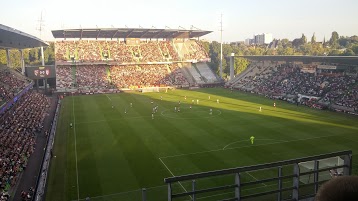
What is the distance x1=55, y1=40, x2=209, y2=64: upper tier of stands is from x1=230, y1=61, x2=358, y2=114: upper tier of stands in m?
19.4

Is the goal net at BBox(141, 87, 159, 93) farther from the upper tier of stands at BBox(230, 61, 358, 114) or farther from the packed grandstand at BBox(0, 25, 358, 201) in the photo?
the upper tier of stands at BBox(230, 61, 358, 114)

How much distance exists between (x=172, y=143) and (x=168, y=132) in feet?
14.0

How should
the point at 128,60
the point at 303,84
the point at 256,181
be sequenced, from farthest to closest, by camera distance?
the point at 128,60 → the point at 303,84 → the point at 256,181

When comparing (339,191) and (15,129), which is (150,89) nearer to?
(15,129)

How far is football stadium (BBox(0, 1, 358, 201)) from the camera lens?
16375 millimetres

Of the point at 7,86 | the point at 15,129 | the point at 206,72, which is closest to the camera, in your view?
the point at 15,129

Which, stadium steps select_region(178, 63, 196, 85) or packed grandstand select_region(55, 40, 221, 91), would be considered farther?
stadium steps select_region(178, 63, 196, 85)

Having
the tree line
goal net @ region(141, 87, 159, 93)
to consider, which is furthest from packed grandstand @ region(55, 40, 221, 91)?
the tree line

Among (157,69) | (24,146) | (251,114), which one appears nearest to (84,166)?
(24,146)

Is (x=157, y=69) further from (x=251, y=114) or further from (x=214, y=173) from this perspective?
(x=214, y=173)

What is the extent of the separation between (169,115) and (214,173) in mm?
36708

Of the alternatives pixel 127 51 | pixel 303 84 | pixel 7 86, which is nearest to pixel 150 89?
pixel 127 51

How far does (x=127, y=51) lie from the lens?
286 ft

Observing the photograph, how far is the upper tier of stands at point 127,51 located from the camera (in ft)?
268
